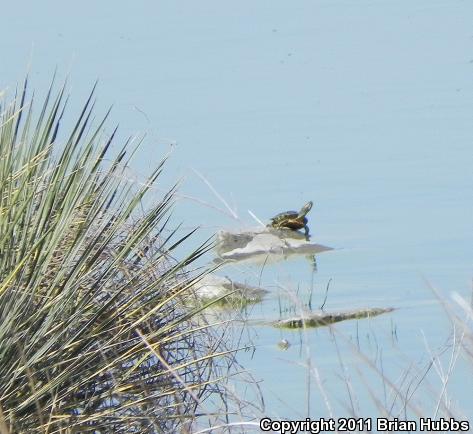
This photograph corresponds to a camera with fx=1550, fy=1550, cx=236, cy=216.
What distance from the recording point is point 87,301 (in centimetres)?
477

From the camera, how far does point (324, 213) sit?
39.2 feet

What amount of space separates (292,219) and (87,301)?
6667 millimetres

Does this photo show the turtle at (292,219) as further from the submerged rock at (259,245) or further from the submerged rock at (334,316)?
the submerged rock at (334,316)

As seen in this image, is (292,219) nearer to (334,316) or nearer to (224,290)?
(334,316)

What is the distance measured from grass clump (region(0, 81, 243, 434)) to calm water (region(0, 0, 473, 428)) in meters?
0.35

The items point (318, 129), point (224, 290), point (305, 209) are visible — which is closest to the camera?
point (224, 290)

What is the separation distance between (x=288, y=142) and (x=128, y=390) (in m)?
9.24

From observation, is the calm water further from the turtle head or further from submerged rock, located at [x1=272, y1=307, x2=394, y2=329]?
the turtle head

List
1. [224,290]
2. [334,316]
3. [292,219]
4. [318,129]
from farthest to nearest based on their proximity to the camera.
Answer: [318,129] → [292,219] → [334,316] → [224,290]

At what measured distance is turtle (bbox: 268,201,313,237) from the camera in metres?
11.3

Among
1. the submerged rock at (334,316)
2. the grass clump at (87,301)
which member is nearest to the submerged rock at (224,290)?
the submerged rock at (334,316)

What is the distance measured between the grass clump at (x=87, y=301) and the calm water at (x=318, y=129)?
0.35 metres

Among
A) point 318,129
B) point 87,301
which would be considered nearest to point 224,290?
point 87,301

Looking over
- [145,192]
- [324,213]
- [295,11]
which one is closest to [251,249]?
[324,213]
